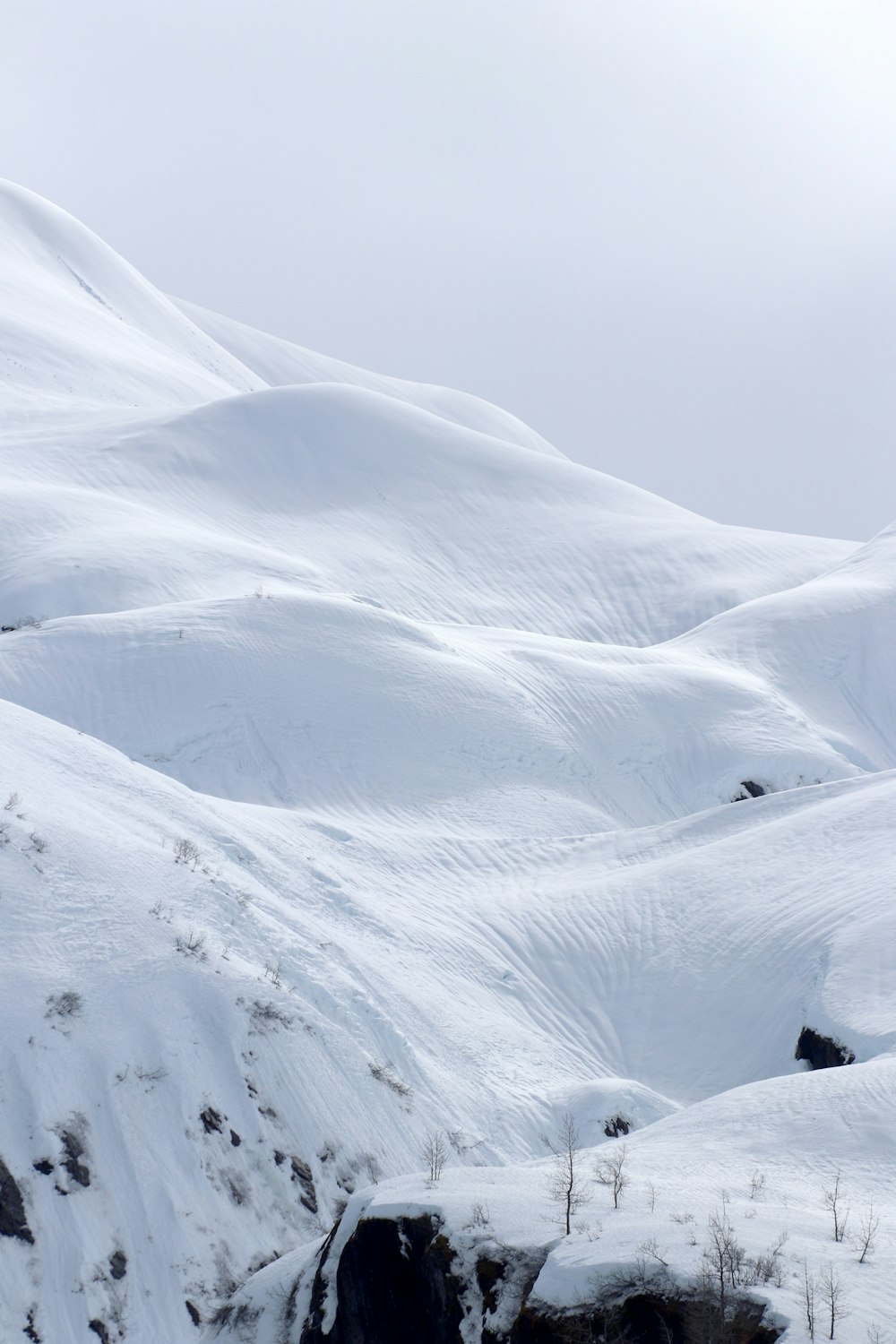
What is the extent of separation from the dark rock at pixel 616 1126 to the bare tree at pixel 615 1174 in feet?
12.4

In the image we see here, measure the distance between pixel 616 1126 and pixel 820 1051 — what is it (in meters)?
3.29

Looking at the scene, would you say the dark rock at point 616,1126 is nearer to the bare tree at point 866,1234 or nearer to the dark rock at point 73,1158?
the bare tree at point 866,1234

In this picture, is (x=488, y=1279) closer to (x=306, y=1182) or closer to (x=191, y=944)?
(x=306, y=1182)

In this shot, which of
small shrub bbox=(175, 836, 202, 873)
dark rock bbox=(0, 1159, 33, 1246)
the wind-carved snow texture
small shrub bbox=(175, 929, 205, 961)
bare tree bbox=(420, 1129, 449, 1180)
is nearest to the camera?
dark rock bbox=(0, 1159, 33, 1246)

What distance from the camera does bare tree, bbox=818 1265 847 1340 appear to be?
29.8ft

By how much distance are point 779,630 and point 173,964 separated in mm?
31792

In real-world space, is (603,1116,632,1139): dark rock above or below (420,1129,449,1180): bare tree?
below

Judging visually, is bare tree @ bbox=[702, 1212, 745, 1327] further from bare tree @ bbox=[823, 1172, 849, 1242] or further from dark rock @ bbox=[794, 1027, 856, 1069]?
dark rock @ bbox=[794, 1027, 856, 1069]

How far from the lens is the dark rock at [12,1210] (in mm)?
12383

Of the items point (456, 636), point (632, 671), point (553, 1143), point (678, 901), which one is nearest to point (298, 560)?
point (456, 636)

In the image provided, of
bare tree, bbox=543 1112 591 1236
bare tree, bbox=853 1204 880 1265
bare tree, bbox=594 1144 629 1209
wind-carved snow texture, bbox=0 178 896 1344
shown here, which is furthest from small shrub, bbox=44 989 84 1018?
bare tree, bbox=853 1204 880 1265

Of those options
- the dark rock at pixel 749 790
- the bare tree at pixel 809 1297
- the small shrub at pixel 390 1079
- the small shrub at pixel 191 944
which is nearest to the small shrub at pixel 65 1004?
the small shrub at pixel 191 944

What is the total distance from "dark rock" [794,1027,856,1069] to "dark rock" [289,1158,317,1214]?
24.3 feet

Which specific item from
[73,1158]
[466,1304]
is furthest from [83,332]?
[466,1304]
